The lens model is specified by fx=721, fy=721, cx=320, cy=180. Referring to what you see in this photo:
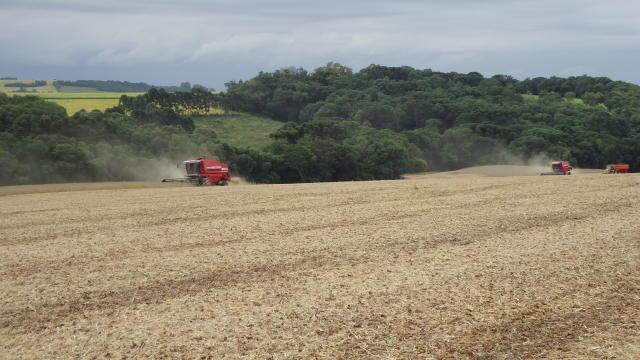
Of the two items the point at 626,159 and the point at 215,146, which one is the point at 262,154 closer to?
the point at 215,146

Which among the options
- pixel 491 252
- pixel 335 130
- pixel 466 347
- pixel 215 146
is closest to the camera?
pixel 466 347

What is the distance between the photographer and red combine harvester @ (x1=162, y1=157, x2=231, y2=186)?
48000 mm

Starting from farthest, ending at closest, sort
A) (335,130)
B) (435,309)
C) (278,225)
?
(335,130) < (278,225) < (435,309)

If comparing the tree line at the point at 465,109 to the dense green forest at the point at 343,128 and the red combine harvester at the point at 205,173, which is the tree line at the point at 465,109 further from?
the red combine harvester at the point at 205,173

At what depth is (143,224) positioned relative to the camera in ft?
87.5

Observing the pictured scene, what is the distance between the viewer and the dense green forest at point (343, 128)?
199 feet

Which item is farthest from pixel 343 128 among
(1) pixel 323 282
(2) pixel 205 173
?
(1) pixel 323 282

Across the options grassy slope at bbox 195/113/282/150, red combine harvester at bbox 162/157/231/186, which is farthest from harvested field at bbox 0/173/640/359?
grassy slope at bbox 195/113/282/150

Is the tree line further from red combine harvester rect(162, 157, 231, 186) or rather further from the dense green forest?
red combine harvester rect(162, 157, 231, 186)

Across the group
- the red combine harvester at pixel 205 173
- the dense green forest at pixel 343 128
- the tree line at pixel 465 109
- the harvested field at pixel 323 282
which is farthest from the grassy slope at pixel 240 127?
the harvested field at pixel 323 282

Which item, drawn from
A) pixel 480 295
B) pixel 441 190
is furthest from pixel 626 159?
pixel 480 295

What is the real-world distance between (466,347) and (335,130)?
260 feet

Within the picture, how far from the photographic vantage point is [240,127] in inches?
4409

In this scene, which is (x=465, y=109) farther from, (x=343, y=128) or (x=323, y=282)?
(x=323, y=282)
